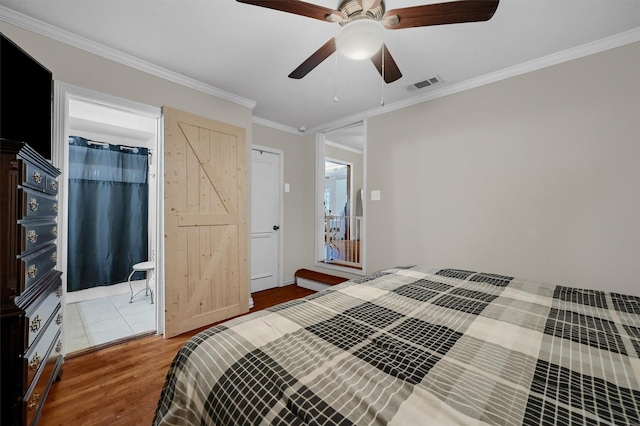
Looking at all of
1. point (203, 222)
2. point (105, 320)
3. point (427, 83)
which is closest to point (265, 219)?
point (203, 222)

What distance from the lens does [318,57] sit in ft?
5.69

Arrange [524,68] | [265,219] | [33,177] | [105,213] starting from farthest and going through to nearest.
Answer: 1. [265,219]
2. [105,213]
3. [524,68]
4. [33,177]

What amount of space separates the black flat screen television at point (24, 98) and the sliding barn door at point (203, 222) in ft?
2.75

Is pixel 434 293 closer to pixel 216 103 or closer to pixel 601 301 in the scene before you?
pixel 601 301

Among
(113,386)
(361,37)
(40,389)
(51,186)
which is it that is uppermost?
(361,37)

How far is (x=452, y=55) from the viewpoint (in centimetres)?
228

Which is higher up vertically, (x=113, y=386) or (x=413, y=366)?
(x=413, y=366)

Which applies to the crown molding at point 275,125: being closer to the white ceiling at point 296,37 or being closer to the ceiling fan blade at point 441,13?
the white ceiling at point 296,37

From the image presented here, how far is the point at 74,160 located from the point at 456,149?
4.84 metres

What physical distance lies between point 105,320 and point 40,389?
5.40ft

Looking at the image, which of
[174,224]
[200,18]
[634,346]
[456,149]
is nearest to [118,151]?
[174,224]

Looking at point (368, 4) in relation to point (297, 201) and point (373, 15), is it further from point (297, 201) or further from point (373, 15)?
point (297, 201)

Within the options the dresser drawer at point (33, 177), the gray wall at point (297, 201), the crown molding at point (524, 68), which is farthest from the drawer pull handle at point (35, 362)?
the crown molding at point (524, 68)

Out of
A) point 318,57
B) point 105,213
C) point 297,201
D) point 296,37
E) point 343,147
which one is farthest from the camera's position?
point 343,147
